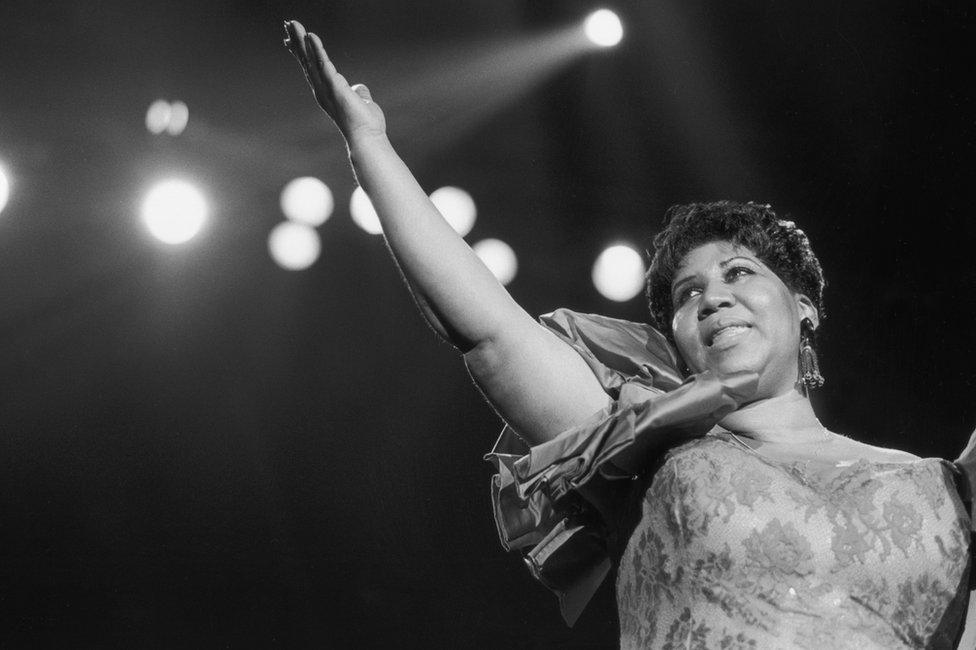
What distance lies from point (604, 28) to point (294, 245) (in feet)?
3.96

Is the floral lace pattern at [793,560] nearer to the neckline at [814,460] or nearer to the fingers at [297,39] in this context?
the neckline at [814,460]

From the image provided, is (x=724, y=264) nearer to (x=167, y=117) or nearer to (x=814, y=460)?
(x=814, y=460)

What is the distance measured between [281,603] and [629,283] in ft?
5.06

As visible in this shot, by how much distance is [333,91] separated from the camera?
146 centimetres

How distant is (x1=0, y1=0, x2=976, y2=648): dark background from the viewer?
3.10m

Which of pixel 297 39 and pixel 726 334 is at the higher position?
pixel 297 39

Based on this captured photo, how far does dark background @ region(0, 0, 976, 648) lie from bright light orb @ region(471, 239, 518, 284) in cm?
4

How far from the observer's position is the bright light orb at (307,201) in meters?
3.30

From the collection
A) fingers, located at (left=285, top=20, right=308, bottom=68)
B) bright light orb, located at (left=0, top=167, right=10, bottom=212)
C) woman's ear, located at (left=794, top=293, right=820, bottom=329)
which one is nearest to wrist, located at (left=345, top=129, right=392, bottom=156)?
fingers, located at (left=285, top=20, right=308, bottom=68)

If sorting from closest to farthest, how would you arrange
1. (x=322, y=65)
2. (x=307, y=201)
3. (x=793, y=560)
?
(x=793, y=560), (x=322, y=65), (x=307, y=201)

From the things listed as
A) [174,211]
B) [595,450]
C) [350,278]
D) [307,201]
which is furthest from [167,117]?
[595,450]

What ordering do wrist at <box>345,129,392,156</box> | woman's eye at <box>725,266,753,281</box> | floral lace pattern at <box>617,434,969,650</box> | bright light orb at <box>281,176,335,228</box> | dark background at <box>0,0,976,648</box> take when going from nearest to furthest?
1. floral lace pattern at <box>617,434,969,650</box>
2. wrist at <box>345,129,392,156</box>
3. woman's eye at <box>725,266,753,281</box>
4. dark background at <box>0,0,976,648</box>
5. bright light orb at <box>281,176,335,228</box>

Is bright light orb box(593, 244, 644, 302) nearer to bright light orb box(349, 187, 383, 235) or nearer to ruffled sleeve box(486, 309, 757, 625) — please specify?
bright light orb box(349, 187, 383, 235)

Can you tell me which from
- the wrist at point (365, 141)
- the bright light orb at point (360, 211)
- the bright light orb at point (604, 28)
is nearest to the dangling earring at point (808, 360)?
the wrist at point (365, 141)
